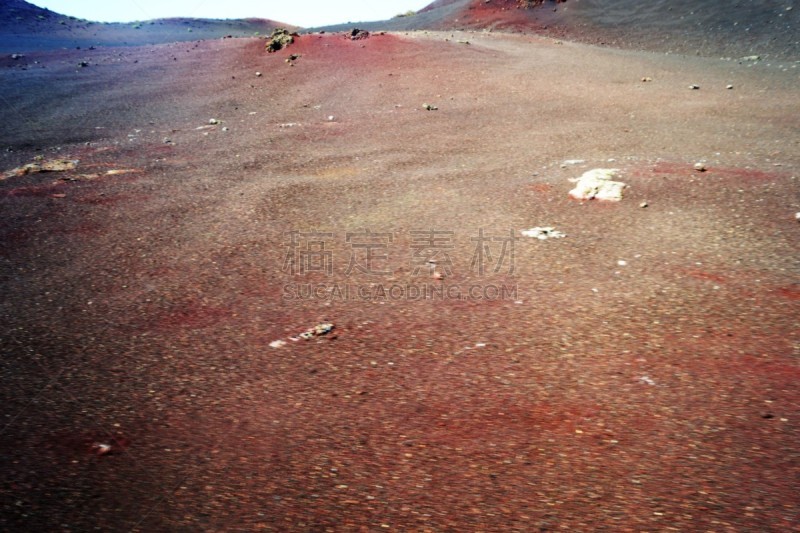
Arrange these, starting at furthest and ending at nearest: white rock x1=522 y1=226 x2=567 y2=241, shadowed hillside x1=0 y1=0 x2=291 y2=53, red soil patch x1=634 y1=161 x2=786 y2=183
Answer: shadowed hillside x1=0 y1=0 x2=291 y2=53
red soil patch x1=634 y1=161 x2=786 y2=183
white rock x1=522 y1=226 x2=567 y2=241

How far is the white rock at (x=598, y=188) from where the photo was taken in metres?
4.53

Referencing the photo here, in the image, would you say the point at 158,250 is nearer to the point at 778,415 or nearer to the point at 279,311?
the point at 279,311

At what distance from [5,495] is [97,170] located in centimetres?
561

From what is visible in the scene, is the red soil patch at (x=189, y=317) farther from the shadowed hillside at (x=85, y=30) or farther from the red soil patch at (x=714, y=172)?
the shadowed hillside at (x=85, y=30)

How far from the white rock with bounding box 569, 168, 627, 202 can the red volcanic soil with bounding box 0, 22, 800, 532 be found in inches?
6.7

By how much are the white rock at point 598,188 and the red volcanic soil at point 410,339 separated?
17cm

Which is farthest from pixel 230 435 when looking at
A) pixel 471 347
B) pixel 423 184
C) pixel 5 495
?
pixel 423 184

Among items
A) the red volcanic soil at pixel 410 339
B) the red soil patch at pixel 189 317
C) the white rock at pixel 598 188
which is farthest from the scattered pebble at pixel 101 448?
the white rock at pixel 598 188

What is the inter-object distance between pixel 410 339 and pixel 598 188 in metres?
2.81

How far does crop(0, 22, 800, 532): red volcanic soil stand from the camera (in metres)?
1.80

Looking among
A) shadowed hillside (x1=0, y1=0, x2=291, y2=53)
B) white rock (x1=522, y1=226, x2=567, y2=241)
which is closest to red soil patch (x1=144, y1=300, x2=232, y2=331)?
white rock (x1=522, y1=226, x2=567, y2=241)

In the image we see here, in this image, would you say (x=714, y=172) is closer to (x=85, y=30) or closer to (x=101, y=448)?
(x=101, y=448)

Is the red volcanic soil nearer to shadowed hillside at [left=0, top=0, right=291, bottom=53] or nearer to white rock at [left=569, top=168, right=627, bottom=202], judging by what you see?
white rock at [left=569, top=168, right=627, bottom=202]

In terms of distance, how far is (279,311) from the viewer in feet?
10.2
